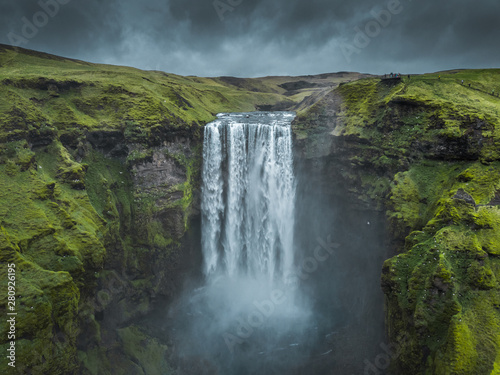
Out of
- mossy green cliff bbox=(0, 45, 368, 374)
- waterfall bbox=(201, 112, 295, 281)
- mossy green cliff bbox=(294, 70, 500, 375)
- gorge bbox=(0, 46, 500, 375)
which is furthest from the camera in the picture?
waterfall bbox=(201, 112, 295, 281)

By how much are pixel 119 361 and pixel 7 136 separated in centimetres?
1714

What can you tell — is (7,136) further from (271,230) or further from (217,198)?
(271,230)

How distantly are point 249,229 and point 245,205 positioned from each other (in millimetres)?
2547

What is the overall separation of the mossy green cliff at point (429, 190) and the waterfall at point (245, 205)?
4151 mm

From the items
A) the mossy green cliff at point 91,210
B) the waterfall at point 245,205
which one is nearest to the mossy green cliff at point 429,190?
the waterfall at point 245,205

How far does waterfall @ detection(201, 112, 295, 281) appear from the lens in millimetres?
27547

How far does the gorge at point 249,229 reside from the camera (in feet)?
44.8

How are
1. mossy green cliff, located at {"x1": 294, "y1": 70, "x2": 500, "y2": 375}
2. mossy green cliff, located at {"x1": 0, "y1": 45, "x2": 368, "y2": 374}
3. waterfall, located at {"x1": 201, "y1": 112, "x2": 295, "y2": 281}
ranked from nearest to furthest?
1. mossy green cliff, located at {"x1": 294, "y1": 70, "x2": 500, "y2": 375}
2. mossy green cliff, located at {"x1": 0, "y1": 45, "x2": 368, "y2": 374}
3. waterfall, located at {"x1": 201, "y1": 112, "x2": 295, "y2": 281}

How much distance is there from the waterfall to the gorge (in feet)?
0.49

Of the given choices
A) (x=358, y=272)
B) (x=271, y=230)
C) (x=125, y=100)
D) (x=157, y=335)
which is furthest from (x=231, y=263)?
(x=125, y=100)

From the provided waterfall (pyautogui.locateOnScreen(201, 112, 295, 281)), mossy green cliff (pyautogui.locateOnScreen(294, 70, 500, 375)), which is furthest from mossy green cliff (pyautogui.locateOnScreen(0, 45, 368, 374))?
mossy green cliff (pyautogui.locateOnScreen(294, 70, 500, 375))

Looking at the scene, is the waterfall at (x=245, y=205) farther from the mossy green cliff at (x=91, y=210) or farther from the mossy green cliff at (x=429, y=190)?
the mossy green cliff at (x=429, y=190)

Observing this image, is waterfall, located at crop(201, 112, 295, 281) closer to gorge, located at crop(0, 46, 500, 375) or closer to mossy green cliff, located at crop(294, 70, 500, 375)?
gorge, located at crop(0, 46, 500, 375)

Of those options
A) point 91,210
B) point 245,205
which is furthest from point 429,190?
point 91,210
